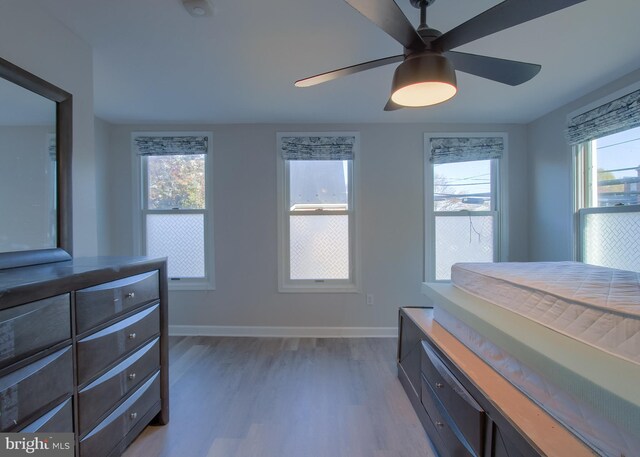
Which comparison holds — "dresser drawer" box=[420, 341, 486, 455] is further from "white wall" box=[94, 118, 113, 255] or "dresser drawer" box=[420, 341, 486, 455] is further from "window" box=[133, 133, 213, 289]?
"white wall" box=[94, 118, 113, 255]

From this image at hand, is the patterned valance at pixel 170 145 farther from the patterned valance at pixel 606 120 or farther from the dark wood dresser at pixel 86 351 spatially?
the patterned valance at pixel 606 120

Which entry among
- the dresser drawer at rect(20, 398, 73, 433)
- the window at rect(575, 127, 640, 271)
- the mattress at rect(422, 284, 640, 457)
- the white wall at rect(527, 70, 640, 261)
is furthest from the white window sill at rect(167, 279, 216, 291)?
the window at rect(575, 127, 640, 271)

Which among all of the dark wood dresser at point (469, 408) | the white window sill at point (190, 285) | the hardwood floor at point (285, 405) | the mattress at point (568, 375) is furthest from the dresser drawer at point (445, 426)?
the white window sill at point (190, 285)

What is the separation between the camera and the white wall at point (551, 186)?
272 cm

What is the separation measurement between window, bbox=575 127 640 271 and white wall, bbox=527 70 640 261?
0.10m

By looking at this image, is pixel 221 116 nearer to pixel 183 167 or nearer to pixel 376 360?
pixel 183 167

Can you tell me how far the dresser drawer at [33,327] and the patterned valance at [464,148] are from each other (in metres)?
3.24

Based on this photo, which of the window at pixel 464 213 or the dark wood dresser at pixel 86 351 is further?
the window at pixel 464 213

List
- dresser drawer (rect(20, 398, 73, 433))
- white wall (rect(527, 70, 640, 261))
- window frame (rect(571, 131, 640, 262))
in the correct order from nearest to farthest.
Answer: dresser drawer (rect(20, 398, 73, 433))
window frame (rect(571, 131, 640, 262))
white wall (rect(527, 70, 640, 261))

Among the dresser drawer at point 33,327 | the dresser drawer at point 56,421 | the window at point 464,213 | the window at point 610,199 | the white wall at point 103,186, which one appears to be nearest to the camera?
the dresser drawer at point 33,327

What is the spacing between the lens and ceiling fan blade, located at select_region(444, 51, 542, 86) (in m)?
1.30

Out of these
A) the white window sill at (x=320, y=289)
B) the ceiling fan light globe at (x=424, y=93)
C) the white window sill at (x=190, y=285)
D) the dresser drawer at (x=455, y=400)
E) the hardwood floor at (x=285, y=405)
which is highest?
the ceiling fan light globe at (x=424, y=93)

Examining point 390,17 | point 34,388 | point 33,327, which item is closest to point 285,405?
point 34,388

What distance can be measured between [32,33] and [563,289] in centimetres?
280
